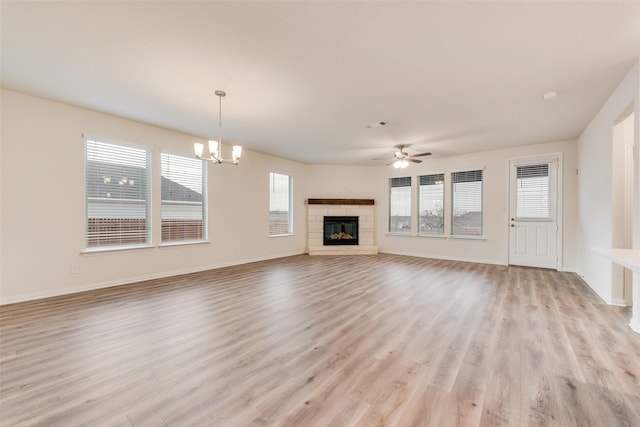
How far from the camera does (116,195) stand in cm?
449

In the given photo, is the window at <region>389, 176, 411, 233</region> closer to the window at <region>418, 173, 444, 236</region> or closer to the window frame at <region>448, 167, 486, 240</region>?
the window at <region>418, 173, 444, 236</region>

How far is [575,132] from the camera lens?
505 cm

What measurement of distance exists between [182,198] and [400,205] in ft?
19.2

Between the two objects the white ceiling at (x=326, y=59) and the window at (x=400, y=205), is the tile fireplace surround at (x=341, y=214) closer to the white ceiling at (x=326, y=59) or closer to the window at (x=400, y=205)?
the window at (x=400, y=205)

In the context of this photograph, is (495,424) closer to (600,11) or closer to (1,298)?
(600,11)

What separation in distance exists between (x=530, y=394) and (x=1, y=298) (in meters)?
5.74

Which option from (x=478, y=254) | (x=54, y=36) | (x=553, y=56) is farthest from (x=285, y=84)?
(x=478, y=254)

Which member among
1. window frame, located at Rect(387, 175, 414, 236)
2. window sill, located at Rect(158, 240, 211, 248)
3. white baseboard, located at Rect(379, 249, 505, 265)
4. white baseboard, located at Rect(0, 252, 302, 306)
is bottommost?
white baseboard, located at Rect(379, 249, 505, 265)

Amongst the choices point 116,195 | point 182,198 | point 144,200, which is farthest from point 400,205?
point 116,195

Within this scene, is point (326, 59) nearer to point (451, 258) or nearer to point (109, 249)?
point (109, 249)

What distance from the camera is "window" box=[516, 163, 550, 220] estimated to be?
19.2ft

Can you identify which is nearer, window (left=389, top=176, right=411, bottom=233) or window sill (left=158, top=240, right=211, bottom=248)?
window sill (left=158, top=240, right=211, bottom=248)

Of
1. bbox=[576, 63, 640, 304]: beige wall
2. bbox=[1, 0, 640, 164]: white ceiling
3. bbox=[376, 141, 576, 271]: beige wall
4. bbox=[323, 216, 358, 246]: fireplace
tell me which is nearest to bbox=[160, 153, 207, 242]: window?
bbox=[1, 0, 640, 164]: white ceiling

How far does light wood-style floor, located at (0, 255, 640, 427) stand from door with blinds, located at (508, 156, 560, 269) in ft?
6.35
